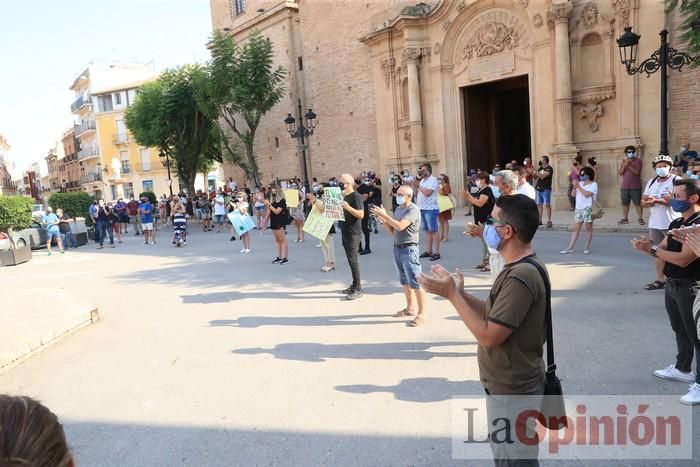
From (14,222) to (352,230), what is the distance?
638 inches

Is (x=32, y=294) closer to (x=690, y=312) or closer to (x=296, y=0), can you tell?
(x=690, y=312)

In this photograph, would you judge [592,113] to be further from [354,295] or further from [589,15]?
[354,295]

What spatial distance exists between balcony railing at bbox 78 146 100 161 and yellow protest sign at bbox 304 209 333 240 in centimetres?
6190

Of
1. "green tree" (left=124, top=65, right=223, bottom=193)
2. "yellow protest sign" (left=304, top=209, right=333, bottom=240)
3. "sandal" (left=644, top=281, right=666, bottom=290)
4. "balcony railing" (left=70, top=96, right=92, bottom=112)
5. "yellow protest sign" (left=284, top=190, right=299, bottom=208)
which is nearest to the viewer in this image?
"sandal" (left=644, top=281, right=666, bottom=290)

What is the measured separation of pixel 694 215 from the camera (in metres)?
4.53

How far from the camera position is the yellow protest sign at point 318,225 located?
33.1ft

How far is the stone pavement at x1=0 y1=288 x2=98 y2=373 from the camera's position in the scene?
659cm

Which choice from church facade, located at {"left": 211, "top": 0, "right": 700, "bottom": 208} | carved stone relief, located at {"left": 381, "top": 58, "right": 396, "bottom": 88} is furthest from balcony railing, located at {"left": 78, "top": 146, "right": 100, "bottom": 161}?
carved stone relief, located at {"left": 381, "top": 58, "right": 396, "bottom": 88}

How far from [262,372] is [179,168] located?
29753 millimetres

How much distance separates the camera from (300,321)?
738cm

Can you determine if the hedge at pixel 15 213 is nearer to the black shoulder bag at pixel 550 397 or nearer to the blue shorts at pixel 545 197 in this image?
the blue shorts at pixel 545 197

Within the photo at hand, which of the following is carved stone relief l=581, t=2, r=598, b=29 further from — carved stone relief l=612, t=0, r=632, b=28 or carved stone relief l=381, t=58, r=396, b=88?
carved stone relief l=381, t=58, r=396, b=88

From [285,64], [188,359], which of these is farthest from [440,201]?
[285,64]

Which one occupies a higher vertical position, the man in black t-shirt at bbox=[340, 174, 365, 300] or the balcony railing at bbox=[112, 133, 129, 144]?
the balcony railing at bbox=[112, 133, 129, 144]
